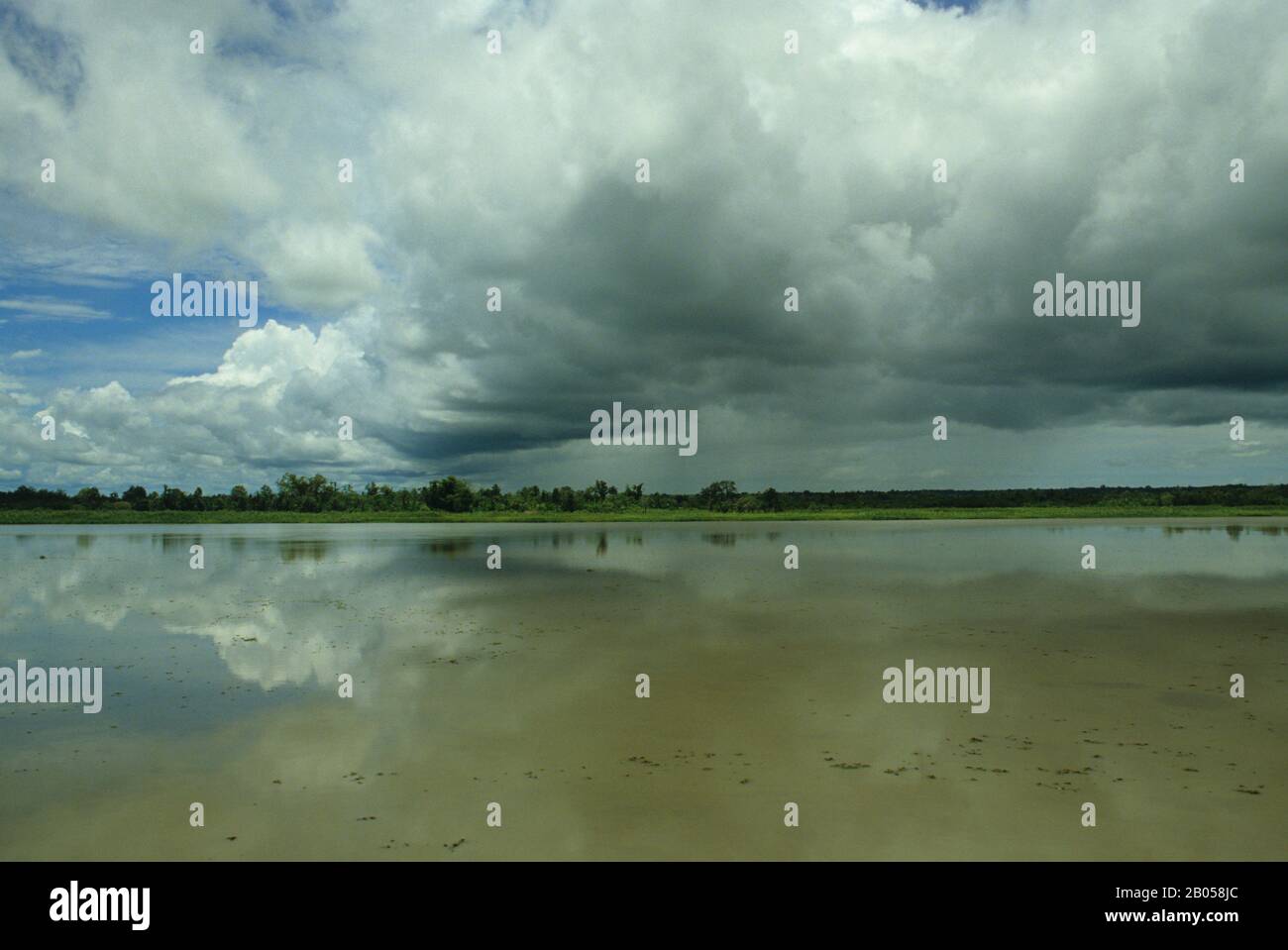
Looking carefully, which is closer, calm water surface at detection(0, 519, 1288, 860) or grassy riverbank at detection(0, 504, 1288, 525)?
calm water surface at detection(0, 519, 1288, 860)

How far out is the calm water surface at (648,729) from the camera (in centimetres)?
786

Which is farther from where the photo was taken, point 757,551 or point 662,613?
point 757,551

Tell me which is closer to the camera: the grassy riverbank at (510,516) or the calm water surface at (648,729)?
the calm water surface at (648,729)

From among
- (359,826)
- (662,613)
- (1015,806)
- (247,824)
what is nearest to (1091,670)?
(1015,806)

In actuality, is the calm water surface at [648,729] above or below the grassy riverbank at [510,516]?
below

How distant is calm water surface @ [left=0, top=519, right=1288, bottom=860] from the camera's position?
7.86m

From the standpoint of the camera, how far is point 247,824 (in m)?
8.07

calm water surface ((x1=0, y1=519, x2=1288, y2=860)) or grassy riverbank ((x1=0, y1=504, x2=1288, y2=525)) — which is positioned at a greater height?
grassy riverbank ((x1=0, y1=504, x2=1288, y2=525))

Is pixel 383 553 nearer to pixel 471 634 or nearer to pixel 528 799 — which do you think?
pixel 471 634

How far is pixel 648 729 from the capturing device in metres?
11.3

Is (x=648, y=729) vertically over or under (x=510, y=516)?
under

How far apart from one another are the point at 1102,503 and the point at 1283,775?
169 metres

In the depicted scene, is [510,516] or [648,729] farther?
[510,516]
